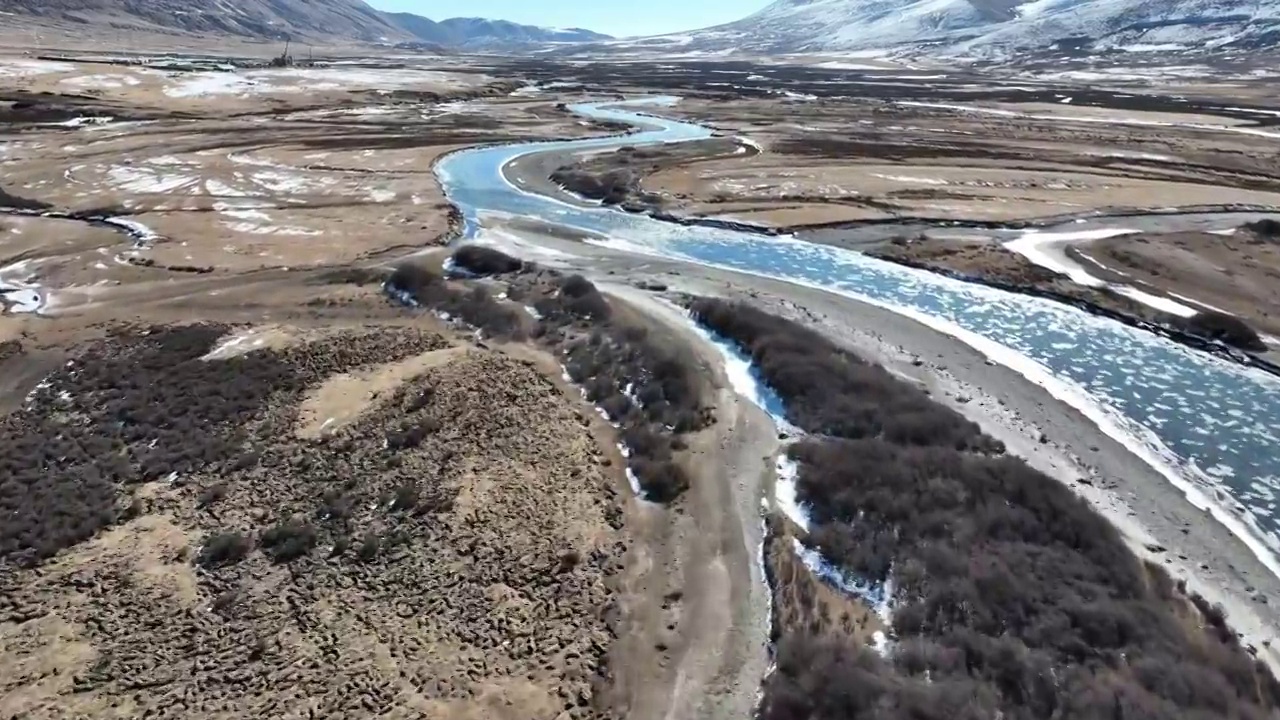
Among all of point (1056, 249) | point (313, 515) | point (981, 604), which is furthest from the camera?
point (1056, 249)

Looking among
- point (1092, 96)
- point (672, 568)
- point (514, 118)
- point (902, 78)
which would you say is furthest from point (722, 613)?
point (902, 78)

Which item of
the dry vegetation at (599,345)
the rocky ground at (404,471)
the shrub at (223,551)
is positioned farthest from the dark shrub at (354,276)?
the shrub at (223,551)

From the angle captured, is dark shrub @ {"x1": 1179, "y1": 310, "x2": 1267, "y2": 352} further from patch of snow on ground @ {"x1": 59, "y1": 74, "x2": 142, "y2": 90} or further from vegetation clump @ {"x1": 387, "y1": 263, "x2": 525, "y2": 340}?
patch of snow on ground @ {"x1": 59, "y1": 74, "x2": 142, "y2": 90}

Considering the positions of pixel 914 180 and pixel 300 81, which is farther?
pixel 300 81

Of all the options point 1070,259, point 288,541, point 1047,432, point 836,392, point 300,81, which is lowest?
point 288,541

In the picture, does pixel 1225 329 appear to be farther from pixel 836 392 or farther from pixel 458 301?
pixel 458 301

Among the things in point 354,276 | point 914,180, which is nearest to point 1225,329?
point 914,180

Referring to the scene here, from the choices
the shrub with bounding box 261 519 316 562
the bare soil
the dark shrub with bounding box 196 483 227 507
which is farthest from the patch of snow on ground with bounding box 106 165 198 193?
the bare soil

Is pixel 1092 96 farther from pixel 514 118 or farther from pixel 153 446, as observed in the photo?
pixel 153 446

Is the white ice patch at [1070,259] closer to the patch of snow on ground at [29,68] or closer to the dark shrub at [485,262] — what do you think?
the dark shrub at [485,262]
